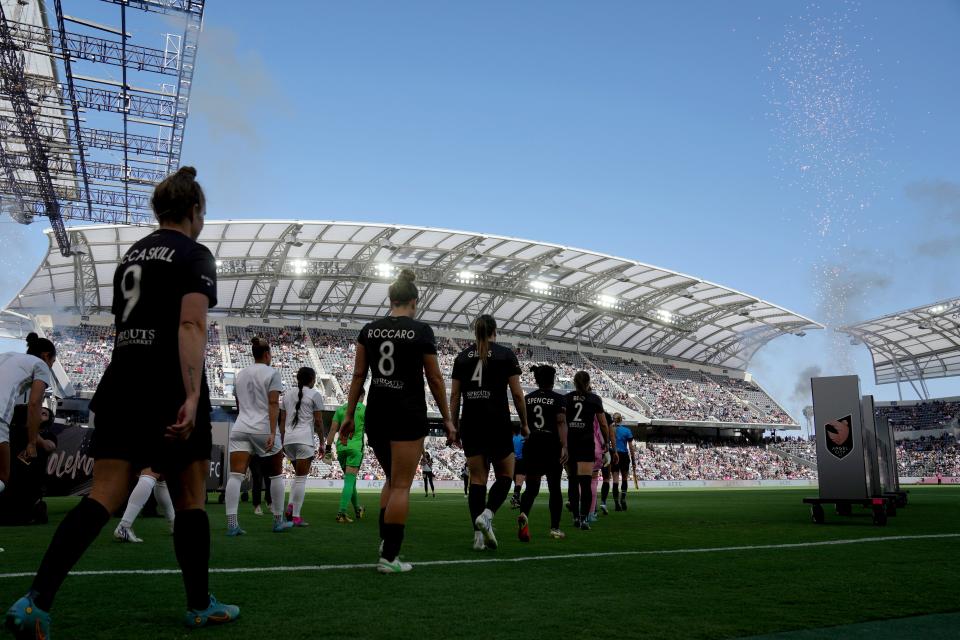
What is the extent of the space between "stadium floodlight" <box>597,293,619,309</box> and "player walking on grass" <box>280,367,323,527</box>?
3975 cm

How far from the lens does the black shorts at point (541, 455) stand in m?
7.62

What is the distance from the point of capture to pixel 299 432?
28.9 feet

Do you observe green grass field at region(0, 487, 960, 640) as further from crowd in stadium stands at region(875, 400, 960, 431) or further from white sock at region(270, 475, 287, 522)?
crowd in stadium stands at region(875, 400, 960, 431)

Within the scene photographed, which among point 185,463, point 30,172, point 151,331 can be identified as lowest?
point 185,463

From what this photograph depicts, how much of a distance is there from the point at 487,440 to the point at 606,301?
42737 millimetres

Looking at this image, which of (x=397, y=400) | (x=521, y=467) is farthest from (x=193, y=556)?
(x=521, y=467)

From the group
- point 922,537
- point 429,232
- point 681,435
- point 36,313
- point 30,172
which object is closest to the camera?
point 922,537

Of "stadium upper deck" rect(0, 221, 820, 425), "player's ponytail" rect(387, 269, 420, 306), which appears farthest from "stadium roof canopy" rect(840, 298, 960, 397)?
"player's ponytail" rect(387, 269, 420, 306)

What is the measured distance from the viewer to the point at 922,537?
23.5 feet

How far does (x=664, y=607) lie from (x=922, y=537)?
4997 millimetres

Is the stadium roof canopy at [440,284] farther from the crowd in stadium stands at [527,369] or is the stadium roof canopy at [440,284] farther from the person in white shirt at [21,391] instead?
the person in white shirt at [21,391]

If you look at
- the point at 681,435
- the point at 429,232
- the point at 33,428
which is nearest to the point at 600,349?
the point at 681,435

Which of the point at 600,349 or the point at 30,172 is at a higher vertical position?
the point at 30,172

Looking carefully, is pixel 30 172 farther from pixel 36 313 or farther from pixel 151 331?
pixel 151 331
